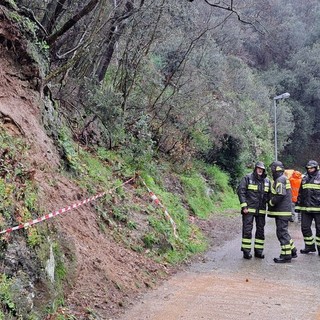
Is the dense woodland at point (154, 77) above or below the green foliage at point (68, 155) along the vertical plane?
above

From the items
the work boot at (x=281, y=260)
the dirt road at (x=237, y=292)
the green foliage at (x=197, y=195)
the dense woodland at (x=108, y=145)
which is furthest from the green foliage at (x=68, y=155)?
the green foliage at (x=197, y=195)

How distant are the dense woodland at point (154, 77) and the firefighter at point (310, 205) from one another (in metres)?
3.81

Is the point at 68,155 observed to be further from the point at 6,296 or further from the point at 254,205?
the point at 6,296

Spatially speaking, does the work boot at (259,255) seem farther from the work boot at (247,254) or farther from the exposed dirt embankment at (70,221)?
the exposed dirt embankment at (70,221)

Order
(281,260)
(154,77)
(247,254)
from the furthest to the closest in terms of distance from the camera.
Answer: (154,77) → (247,254) → (281,260)

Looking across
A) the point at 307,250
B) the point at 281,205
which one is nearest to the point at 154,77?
the point at 281,205

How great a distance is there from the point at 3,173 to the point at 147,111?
1164 centimetres

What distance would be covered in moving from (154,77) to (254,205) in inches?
343

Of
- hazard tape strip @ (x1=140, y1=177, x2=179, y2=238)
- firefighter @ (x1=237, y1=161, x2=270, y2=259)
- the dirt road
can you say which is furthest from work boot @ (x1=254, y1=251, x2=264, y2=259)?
hazard tape strip @ (x1=140, y1=177, x2=179, y2=238)

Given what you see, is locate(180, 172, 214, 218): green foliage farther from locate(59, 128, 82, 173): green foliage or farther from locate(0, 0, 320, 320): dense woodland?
locate(59, 128, 82, 173): green foliage

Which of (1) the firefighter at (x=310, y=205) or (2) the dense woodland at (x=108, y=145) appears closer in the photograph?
(2) the dense woodland at (x=108, y=145)

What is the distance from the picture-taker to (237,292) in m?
7.35

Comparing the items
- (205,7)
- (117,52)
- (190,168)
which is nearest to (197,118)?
(190,168)

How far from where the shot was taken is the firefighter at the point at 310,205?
34.6 ft
